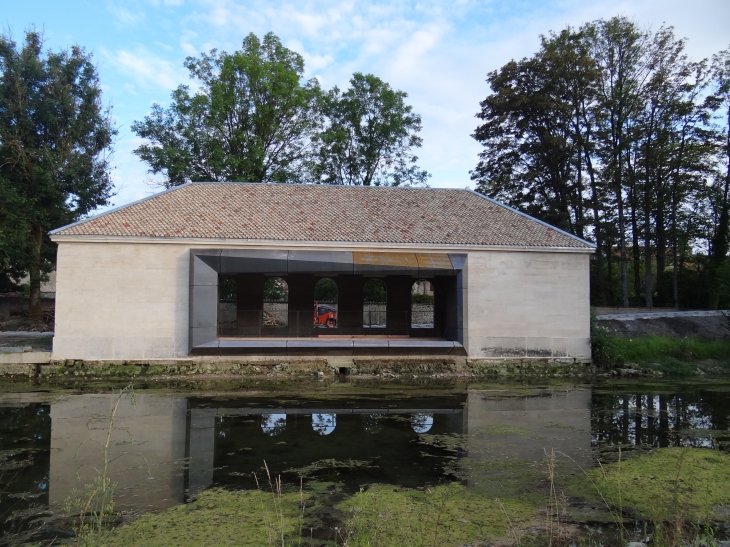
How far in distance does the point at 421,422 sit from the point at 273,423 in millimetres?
2916

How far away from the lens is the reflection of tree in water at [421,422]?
381 inches

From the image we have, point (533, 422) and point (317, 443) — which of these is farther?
point (533, 422)

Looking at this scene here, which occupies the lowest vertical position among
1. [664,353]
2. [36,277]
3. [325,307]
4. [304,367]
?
[304,367]

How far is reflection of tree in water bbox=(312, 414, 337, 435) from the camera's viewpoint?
9.59 metres

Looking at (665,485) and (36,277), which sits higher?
(36,277)

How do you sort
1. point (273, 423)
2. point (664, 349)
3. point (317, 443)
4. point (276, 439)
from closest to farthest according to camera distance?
point (317, 443) → point (276, 439) → point (273, 423) → point (664, 349)

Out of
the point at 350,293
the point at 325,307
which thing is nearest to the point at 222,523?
the point at 350,293

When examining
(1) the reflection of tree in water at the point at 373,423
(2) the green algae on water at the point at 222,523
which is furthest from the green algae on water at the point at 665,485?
(1) the reflection of tree in water at the point at 373,423

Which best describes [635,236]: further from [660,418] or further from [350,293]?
[660,418]

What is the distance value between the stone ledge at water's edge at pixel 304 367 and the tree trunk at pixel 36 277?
10.4 m

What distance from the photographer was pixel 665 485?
21.5 feet

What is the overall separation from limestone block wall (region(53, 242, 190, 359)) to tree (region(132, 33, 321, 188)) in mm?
13206

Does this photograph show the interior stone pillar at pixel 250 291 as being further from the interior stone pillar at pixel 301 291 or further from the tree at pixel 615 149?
the tree at pixel 615 149

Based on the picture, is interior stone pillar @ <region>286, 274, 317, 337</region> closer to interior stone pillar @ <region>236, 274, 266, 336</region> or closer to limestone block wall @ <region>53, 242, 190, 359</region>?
interior stone pillar @ <region>236, 274, 266, 336</region>
